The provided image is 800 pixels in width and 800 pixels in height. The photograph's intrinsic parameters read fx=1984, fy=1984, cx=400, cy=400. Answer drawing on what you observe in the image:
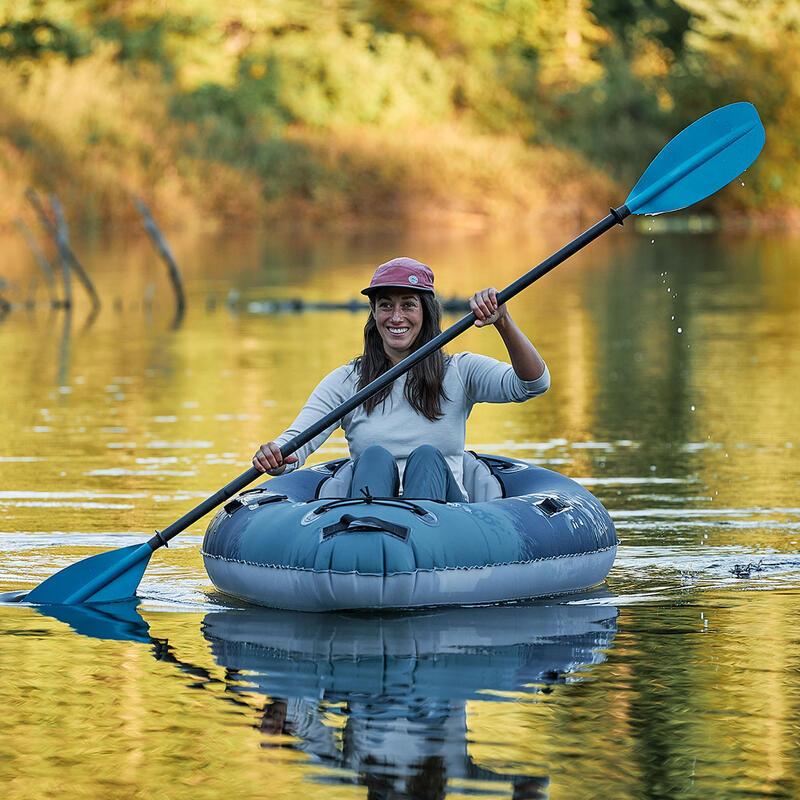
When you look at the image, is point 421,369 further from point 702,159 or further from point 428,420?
point 702,159

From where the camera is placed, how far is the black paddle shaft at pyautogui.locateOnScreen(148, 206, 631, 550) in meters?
6.80

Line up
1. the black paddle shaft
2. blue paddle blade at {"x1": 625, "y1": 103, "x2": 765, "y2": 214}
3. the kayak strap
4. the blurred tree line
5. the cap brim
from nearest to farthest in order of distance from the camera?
the kayak strap → the black paddle shaft → the cap brim → blue paddle blade at {"x1": 625, "y1": 103, "x2": 765, "y2": 214} → the blurred tree line

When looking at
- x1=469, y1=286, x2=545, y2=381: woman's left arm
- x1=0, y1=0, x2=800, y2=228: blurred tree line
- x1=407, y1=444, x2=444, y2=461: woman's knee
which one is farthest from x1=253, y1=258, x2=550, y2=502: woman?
x1=0, y1=0, x2=800, y2=228: blurred tree line

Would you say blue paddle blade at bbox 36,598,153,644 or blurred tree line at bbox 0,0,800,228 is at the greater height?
blurred tree line at bbox 0,0,800,228

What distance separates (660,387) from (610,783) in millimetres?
9924

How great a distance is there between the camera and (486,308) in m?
6.57

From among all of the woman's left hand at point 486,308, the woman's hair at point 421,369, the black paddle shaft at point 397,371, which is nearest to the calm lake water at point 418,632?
the black paddle shaft at point 397,371

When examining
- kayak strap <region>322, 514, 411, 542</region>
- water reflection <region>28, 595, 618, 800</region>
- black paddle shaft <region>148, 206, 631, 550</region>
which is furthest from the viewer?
black paddle shaft <region>148, 206, 631, 550</region>

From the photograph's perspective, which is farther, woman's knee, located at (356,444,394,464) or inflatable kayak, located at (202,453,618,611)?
woman's knee, located at (356,444,394,464)

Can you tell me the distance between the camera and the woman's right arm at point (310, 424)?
22.9 feet

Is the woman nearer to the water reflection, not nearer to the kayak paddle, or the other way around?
the kayak paddle

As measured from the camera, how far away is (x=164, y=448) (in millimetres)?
10953

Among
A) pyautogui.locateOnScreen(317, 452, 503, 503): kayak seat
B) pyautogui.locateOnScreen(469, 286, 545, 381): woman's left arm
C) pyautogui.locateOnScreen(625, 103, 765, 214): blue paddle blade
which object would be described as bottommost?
pyautogui.locateOnScreen(317, 452, 503, 503): kayak seat

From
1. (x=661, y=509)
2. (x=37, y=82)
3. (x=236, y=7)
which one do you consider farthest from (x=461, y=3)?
(x=661, y=509)
